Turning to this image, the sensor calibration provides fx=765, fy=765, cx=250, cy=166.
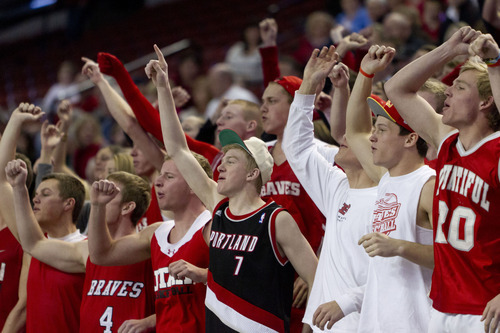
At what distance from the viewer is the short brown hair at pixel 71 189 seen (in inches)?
206

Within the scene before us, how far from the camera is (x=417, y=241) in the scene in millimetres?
3578

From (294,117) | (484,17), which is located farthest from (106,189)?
(484,17)

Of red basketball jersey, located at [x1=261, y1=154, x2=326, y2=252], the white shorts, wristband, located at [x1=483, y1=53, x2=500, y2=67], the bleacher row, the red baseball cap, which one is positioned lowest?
the white shorts

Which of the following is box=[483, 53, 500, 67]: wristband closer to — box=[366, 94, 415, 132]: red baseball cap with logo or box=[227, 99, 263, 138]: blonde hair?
box=[366, 94, 415, 132]: red baseball cap with logo

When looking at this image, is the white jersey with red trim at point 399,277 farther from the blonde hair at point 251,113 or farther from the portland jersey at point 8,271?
the portland jersey at point 8,271

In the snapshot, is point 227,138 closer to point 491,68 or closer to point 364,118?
point 364,118

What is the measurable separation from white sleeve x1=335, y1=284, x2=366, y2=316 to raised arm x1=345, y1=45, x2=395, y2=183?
639 millimetres

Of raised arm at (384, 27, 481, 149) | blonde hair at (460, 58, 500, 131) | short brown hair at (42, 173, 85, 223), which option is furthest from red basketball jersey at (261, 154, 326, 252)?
blonde hair at (460, 58, 500, 131)

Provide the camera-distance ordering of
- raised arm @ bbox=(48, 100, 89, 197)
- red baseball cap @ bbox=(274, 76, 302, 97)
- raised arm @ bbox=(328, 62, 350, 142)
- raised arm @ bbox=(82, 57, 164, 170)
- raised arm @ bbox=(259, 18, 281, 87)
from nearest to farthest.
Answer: raised arm @ bbox=(328, 62, 350, 142) → red baseball cap @ bbox=(274, 76, 302, 97) → raised arm @ bbox=(82, 57, 164, 170) → raised arm @ bbox=(259, 18, 281, 87) → raised arm @ bbox=(48, 100, 89, 197)

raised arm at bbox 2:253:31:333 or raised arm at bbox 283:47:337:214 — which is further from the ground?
raised arm at bbox 283:47:337:214

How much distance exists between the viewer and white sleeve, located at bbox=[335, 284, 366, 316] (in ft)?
11.9

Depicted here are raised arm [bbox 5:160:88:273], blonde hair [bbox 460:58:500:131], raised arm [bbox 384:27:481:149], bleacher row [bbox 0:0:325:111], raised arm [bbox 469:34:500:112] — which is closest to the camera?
raised arm [bbox 469:34:500:112]

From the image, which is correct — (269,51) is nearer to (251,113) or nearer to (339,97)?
(251,113)

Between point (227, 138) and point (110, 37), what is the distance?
11.5m
